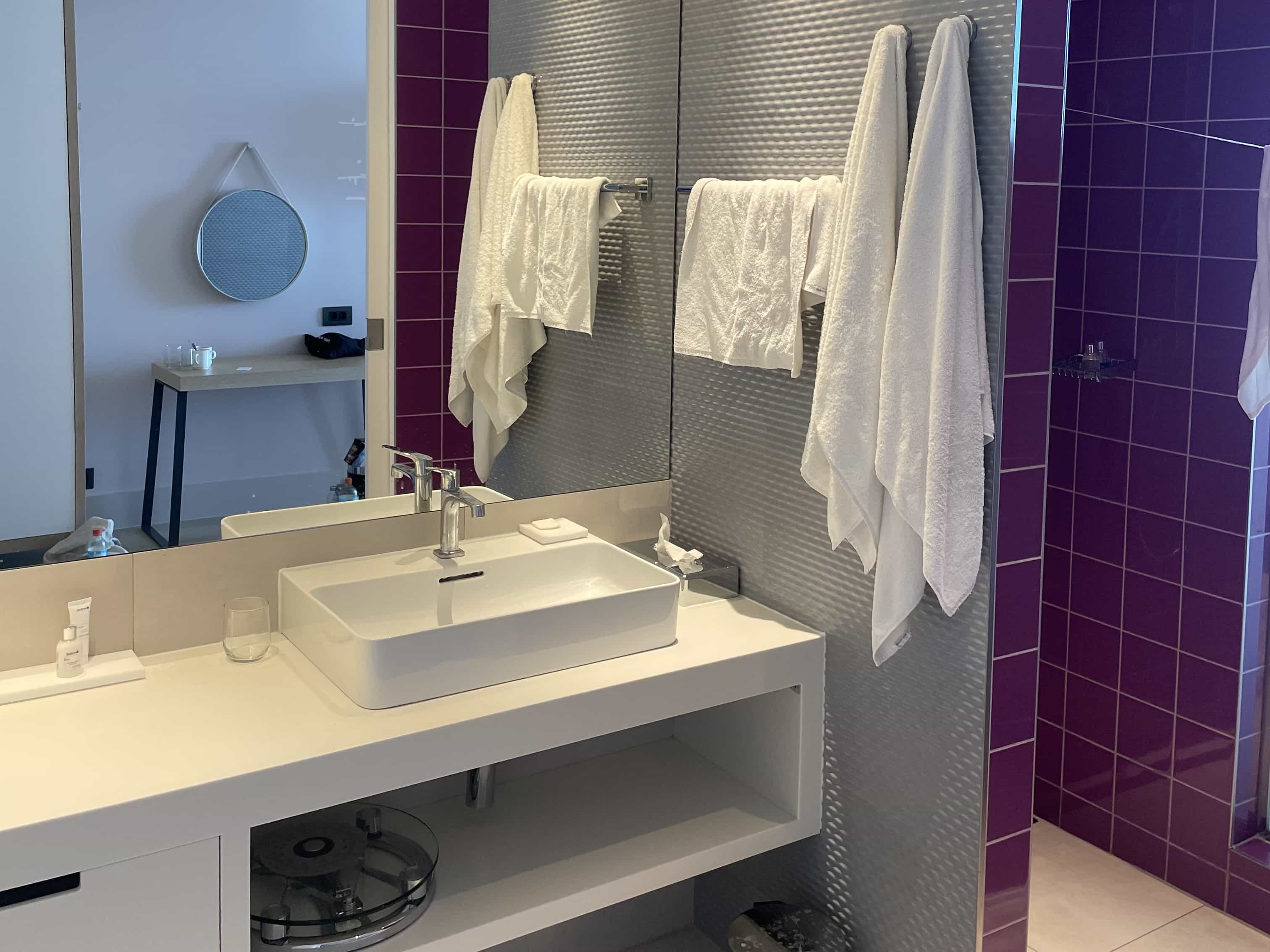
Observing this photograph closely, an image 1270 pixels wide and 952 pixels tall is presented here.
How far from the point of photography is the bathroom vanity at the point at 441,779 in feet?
4.95

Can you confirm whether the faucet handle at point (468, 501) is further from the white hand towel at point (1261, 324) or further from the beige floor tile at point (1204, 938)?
the beige floor tile at point (1204, 938)

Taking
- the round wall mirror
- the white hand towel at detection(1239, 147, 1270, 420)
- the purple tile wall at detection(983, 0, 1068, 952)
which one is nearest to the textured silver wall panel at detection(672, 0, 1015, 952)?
the purple tile wall at detection(983, 0, 1068, 952)

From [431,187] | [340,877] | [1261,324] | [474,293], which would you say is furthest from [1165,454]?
[340,877]

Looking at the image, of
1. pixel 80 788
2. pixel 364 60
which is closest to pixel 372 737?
pixel 80 788

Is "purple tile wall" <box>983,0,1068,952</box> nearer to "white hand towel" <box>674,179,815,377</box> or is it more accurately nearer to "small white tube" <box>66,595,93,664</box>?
"white hand towel" <box>674,179,815,377</box>

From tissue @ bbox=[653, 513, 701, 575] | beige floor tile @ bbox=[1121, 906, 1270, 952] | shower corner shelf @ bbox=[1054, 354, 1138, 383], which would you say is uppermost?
shower corner shelf @ bbox=[1054, 354, 1138, 383]

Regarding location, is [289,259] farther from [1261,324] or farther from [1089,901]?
[1089,901]

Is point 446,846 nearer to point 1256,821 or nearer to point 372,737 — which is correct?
point 372,737

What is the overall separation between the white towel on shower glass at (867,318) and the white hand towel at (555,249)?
2.01 ft

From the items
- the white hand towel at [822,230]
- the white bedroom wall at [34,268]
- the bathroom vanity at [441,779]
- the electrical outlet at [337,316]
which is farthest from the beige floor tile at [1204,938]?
the white bedroom wall at [34,268]

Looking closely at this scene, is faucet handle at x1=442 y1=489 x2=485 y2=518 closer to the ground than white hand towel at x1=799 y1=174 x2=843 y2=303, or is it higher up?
closer to the ground

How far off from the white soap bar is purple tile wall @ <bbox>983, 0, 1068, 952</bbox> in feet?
2.66

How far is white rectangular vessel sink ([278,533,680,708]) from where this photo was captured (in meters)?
1.79

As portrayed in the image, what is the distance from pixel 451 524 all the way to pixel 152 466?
20.1 inches
